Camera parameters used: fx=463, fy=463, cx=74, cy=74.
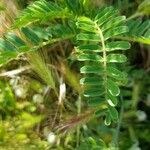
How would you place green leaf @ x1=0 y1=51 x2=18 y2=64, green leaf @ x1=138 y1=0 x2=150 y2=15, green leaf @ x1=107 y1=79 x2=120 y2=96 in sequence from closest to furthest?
green leaf @ x1=107 y1=79 x2=120 y2=96, green leaf @ x1=0 y1=51 x2=18 y2=64, green leaf @ x1=138 y1=0 x2=150 y2=15

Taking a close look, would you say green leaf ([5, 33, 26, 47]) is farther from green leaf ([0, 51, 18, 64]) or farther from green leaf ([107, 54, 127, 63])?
green leaf ([107, 54, 127, 63])

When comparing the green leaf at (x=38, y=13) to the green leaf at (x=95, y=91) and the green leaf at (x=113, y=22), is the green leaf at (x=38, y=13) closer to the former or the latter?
the green leaf at (x=113, y=22)

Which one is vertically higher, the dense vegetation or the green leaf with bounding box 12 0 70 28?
the green leaf with bounding box 12 0 70 28

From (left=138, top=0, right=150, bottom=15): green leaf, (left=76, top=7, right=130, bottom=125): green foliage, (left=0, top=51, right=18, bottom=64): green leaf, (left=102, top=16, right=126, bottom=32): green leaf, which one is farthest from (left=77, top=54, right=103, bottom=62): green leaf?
(left=138, top=0, right=150, bottom=15): green leaf

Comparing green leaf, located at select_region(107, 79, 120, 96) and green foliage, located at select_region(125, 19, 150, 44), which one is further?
green foliage, located at select_region(125, 19, 150, 44)

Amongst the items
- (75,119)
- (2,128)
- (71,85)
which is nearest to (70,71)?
(71,85)

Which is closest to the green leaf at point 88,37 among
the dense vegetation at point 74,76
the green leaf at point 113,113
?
the dense vegetation at point 74,76

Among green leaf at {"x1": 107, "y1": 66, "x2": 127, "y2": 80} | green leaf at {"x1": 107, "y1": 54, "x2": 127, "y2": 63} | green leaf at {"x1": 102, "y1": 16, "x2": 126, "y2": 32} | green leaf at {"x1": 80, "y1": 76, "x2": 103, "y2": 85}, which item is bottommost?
green leaf at {"x1": 80, "y1": 76, "x2": 103, "y2": 85}

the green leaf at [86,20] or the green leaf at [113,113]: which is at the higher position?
the green leaf at [86,20]
